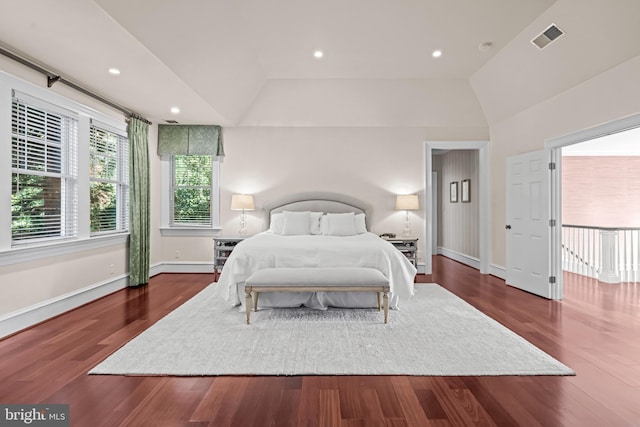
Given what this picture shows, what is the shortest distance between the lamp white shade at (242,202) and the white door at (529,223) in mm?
4065

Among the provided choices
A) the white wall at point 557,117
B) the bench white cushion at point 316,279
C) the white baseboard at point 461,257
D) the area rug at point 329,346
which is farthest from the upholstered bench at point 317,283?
the white baseboard at point 461,257

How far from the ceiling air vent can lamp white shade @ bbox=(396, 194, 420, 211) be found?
8.54 ft

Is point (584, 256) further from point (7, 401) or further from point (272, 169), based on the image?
point (7, 401)

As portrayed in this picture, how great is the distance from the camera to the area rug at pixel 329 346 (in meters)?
2.36

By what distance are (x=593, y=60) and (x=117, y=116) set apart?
5.85 metres

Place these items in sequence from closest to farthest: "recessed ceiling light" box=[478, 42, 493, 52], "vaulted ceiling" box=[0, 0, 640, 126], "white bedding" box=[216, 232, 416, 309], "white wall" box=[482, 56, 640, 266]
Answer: "vaulted ceiling" box=[0, 0, 640, 126] → "white wall" box=[482, 56, 640, 266] → "white bedding" box=[216, 232, 416, 309] → "recessed ceiling light" box=[478, 42, 493, 52]

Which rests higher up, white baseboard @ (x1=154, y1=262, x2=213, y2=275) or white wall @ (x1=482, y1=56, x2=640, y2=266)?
white wall @ (x1=482, y1=56, x2=640, y2=266)

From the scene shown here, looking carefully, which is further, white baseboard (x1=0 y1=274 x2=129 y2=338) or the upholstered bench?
the upholstered bench

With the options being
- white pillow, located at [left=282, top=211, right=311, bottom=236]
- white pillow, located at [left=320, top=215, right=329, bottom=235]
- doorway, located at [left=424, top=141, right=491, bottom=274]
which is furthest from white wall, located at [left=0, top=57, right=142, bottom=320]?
doorway, located at [left=424, top=141, right=491, bottom=274]

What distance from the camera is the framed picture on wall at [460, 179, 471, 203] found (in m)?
6.80

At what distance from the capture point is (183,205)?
595 cm

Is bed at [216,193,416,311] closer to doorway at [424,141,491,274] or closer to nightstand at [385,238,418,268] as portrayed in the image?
nightstand at [385,238,418,268]

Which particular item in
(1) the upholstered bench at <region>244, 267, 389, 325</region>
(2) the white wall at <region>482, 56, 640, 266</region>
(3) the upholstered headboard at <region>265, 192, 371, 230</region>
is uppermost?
(2) the white wall at <region>482, 56, 640, 266</region>

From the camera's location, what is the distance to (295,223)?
5238 millimetres
